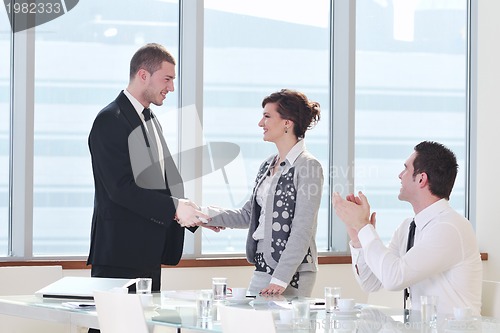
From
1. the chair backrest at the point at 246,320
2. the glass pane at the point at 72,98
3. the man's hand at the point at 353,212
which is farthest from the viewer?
the glass pane at the point at 72,98

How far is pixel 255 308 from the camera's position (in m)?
3.19

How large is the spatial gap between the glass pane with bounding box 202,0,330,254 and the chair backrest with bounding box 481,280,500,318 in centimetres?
231

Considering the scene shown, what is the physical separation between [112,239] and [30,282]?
789 mm

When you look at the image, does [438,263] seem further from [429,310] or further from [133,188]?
[133,188]

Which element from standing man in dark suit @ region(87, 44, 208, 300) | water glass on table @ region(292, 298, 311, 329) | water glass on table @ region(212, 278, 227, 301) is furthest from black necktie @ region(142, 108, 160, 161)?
water glass on table @ region(292, 298, 311, 329)

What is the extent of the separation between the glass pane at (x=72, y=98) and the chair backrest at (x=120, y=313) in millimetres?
2247

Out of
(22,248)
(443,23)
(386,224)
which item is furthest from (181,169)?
(443,23)

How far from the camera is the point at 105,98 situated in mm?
5266

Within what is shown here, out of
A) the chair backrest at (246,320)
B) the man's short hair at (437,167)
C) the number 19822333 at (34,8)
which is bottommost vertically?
the chair backrest at (246,320)

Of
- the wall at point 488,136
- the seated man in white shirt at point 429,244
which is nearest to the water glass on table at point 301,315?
the seated man in white shirt at point 429,244

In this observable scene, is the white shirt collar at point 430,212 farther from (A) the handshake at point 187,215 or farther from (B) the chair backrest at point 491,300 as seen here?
(A) the handshake at point 187,215

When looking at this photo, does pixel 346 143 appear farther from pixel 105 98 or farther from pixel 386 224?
pixel 105 98

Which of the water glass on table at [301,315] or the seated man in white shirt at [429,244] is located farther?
the seated man in white shirt at [429,244]

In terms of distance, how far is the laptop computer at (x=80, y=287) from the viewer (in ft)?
11.3
